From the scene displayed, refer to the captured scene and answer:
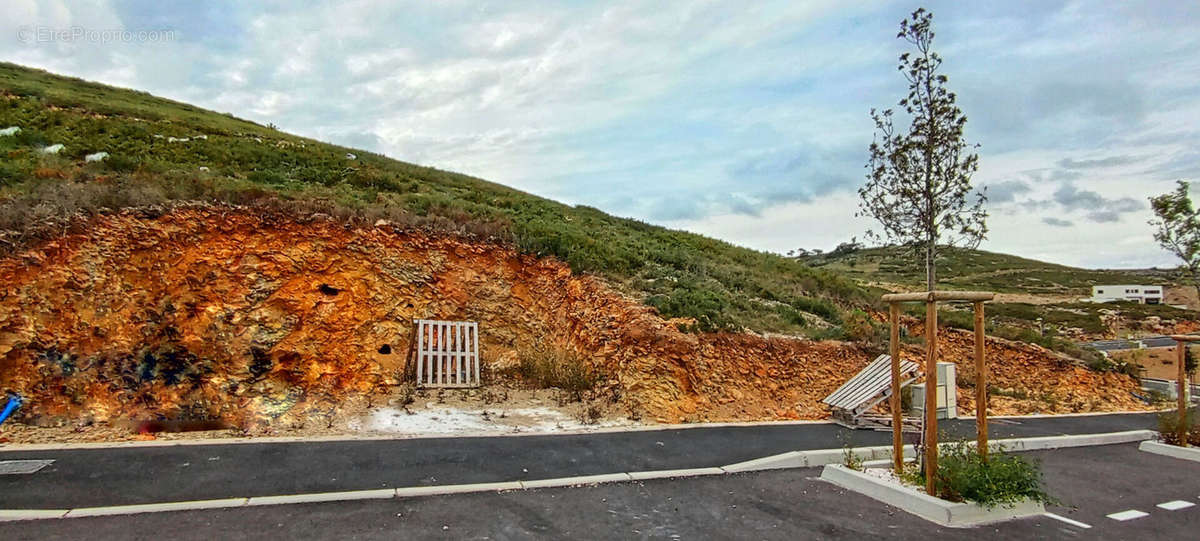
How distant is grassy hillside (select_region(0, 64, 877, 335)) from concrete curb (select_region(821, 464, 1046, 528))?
590cm

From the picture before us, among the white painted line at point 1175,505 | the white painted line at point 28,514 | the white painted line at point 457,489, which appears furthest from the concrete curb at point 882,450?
the white painted line at point 28,514

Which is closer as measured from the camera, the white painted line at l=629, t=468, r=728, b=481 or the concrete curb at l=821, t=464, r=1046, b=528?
the concrete curb at l=821, t=464, r=1046, b=528

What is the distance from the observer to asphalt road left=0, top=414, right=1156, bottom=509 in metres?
6.35

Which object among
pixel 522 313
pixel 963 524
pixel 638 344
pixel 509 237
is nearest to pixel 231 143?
pixel 509 237

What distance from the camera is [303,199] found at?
13617 mm

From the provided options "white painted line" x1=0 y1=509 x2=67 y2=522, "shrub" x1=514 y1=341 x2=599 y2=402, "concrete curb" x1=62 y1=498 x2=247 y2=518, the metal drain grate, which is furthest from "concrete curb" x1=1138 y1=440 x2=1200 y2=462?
the metal drain grate

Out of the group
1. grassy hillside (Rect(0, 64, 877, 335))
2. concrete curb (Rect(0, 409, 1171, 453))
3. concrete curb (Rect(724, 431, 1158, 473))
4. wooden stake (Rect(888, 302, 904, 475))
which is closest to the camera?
wooden stake (Rect(888, 302, 904, 475))

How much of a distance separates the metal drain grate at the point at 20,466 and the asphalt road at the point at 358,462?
0.11 metres

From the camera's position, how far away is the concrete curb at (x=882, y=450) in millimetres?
8156

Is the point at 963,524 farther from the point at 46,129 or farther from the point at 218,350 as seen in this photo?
the point at 46,129

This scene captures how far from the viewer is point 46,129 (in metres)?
17.3

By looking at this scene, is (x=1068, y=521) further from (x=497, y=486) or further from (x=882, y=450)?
(x=497, y=486)

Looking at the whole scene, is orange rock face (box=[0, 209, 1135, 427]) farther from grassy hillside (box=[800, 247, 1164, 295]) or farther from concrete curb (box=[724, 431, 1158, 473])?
grassy hillside (box=[800, 247, 1164, 295])

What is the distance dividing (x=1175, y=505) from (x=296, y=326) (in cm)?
1278
